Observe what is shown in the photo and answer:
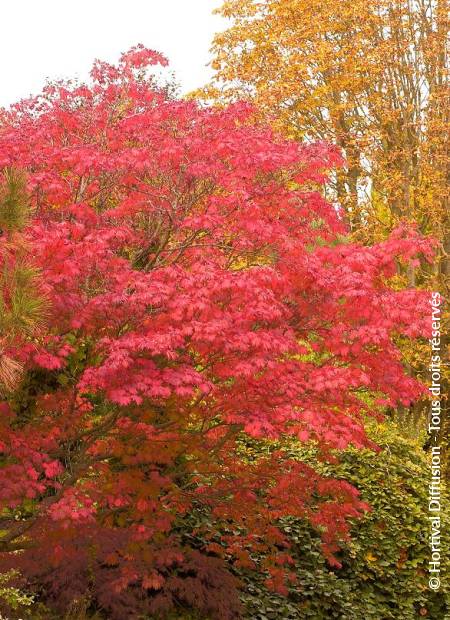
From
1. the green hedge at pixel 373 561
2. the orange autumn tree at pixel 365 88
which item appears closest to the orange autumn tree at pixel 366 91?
the orange autumn tree at pixel 365 88

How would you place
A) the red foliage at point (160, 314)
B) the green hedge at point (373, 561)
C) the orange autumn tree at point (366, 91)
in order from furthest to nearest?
the orange autumn tree at point (366, 91), the green hedge at point (373, 561), the red foliage at point (160, 314)

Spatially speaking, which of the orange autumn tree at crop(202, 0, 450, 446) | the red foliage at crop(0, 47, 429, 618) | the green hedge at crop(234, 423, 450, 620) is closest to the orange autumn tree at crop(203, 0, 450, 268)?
the orange autumn tree at crop(202, 0, 450, 446)

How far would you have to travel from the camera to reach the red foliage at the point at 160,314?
646cm

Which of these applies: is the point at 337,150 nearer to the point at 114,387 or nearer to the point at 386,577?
the point at 114,387

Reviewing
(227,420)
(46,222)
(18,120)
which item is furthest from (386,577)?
(18,120)

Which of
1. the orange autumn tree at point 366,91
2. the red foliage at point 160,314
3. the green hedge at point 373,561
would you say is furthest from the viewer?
the orange autumn tree at point 366,91

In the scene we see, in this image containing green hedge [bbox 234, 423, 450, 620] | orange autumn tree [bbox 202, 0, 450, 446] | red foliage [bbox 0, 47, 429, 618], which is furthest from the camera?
orange autumn tree [bbox 202, 0, 450, 446]

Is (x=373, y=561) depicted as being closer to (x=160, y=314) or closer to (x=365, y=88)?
(x=160, y=314)

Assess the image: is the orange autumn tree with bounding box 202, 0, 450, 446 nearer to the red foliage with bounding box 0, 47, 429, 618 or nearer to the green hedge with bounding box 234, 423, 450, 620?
the green hedge with bounding box 234, 423, 450, 620

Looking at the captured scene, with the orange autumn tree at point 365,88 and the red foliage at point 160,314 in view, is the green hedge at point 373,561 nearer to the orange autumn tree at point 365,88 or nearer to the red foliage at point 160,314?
the red foliage at point 160,314

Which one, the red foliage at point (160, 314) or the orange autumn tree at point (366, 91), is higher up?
the orange autumn tree at point (366, 91)

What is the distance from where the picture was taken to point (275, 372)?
21.7ft

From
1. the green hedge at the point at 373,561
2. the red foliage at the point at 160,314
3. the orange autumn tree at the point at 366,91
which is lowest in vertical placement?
the green hedge at the point at 373,561

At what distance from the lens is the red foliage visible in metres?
6.46
